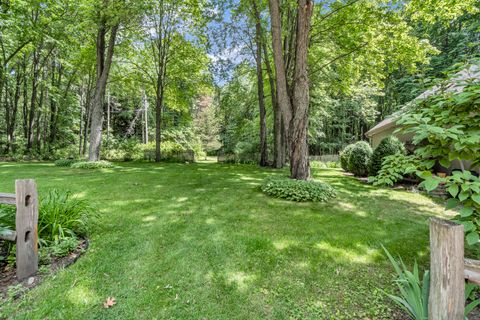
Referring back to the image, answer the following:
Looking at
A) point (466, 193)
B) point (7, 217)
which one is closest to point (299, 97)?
point (466, 193)

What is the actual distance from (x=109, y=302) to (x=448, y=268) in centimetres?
263

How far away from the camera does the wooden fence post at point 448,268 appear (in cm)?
131

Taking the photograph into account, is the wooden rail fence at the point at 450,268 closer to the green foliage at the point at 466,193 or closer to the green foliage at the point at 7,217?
the green foliage at the point at 466,193

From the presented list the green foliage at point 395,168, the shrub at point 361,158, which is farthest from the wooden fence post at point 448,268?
the shrub at point 361,158

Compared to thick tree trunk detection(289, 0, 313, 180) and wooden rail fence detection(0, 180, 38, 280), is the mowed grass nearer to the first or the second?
wooden rail fence detection(0, 180, 38, 280)

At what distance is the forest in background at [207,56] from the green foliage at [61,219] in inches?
187

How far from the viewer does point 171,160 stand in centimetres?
1537

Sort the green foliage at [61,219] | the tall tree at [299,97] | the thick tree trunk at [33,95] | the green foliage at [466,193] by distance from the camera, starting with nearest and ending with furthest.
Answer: the green foliage at [466,193]
the green foliage at [61,219]
the tall tree at [299,97]
the thick tree trunk at [33,95]

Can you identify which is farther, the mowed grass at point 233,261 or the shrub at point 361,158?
the shrub at point 361,158

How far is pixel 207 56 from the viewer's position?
14.0 metres

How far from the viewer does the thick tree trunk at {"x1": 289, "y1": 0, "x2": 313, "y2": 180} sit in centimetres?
586

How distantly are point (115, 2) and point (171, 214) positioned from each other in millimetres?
9058

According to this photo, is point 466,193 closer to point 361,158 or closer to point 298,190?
point 298,190

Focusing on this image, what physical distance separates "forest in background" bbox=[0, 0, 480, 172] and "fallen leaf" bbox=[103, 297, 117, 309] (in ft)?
12.8
